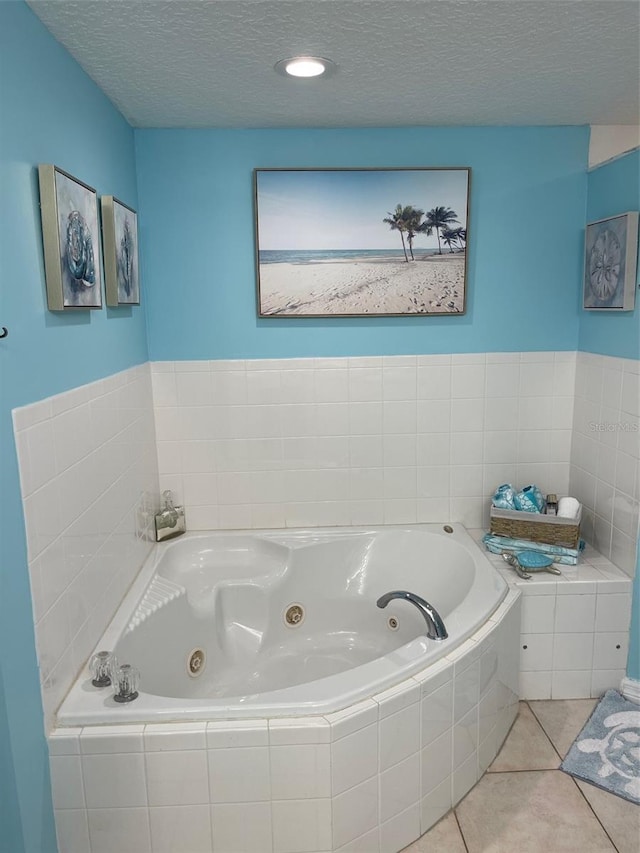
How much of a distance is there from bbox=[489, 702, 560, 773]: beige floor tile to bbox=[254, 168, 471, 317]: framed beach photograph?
174 centimetres

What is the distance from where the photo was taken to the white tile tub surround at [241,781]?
5.47 feet

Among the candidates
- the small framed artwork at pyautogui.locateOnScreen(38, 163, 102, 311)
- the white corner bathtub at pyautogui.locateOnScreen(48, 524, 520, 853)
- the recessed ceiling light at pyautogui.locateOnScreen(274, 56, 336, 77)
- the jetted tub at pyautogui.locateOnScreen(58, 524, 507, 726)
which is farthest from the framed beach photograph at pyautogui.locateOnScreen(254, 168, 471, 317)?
the white corner bathtub at pyautogui.locateOnScreen(48, 524, 520, 853)

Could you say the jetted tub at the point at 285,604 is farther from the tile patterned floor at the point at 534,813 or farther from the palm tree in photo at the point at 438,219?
the palm tree in photo at the point at 438,219

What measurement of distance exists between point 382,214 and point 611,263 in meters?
0.96

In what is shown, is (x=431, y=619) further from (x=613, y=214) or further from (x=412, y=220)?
(x=613, y=214)

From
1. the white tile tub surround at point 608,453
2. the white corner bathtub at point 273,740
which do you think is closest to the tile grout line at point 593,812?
the white corner bathtub at point 273,740

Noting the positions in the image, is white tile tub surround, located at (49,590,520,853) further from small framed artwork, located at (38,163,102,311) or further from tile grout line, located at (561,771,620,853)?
small framed artwork, located at (38,163,102,311)

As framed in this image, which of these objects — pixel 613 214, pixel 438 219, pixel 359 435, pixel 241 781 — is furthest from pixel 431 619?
pixel 613 214

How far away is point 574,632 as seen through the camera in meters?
2.51

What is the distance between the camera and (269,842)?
5.69 feet

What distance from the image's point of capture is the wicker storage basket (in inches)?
104

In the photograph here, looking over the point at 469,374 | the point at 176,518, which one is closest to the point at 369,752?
the point at 176,518

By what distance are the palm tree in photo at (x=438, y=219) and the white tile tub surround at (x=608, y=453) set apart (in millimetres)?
849

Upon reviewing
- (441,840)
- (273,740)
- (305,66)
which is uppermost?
(305,66)
